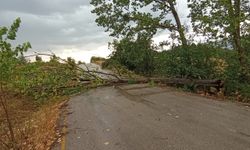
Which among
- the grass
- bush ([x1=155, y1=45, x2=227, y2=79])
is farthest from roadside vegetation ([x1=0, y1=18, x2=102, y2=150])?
bush ([x1=155, y1=45, x2=227, y2=79])

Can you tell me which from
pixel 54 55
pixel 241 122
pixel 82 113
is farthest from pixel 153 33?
pixel 241 122

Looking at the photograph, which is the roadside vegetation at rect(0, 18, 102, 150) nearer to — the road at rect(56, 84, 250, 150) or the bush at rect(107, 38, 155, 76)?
the road at rect(56, 84, 250, 150)

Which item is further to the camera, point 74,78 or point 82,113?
point 74,78

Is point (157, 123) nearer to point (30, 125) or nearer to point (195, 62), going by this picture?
point (30, 125)

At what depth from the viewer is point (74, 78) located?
18844mm

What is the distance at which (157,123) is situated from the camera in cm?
1222

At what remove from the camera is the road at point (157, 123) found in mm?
9703

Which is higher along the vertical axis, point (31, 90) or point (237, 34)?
point (237, 34)

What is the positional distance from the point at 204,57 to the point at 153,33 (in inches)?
205

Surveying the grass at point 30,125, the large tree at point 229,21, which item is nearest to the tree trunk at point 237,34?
the large tree at point 229,21

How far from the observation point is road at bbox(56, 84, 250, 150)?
9.70m

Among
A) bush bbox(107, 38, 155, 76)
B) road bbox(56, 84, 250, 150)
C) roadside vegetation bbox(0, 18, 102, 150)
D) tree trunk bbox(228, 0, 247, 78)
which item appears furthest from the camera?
bush bbox(107, 38, 155, 76)

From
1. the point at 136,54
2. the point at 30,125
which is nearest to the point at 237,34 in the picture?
the point at 136,54

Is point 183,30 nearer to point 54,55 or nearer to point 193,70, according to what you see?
point 193,70
